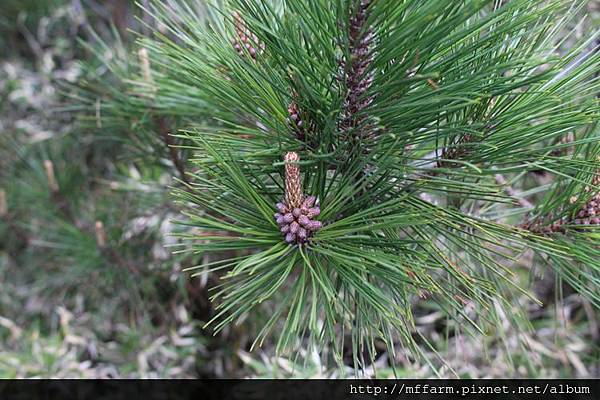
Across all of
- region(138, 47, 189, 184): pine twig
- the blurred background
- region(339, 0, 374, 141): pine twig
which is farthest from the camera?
the blurred background

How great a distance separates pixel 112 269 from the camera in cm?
98

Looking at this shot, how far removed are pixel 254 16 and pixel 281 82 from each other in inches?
2.4

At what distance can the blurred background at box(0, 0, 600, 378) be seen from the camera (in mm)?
917

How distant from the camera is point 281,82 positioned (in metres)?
0.48

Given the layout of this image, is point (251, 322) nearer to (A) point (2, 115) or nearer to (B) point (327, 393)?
(B) point (327, 393)

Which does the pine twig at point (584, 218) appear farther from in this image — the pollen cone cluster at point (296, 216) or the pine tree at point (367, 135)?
the pollen cone cluster at point (296, 216)

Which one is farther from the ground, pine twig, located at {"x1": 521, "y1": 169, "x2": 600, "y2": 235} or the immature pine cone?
the immature pine cone

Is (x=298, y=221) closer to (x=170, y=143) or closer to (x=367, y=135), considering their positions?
(x=367, y=135)

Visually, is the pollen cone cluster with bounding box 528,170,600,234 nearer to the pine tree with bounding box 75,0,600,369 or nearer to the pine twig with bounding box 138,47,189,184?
the pine tree with bounding box 75,0,600,369

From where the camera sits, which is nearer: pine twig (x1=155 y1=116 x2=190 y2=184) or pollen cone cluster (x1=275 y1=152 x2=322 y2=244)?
pollen cone cluster (x1=275 y1=152 x2=322 y2=244)

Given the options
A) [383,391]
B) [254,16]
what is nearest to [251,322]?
[383,391]

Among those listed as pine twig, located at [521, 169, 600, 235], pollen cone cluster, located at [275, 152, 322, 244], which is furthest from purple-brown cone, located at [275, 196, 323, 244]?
pine twig, located at [521, 169, 600, 235]

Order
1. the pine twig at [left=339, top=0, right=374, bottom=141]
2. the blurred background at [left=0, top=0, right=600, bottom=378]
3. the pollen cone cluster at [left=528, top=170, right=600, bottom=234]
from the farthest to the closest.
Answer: the blurred background at [left=0, top=0, right=600, bottom=378]
the pollen cone cluster at [left=528, top=170, right=600, bottom=234]
the pine twig at [left=339, top=0, right=374, bottom=141]

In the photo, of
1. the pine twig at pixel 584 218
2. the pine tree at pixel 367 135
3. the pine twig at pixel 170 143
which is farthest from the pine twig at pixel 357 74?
the pine twig at pixel 170 143
